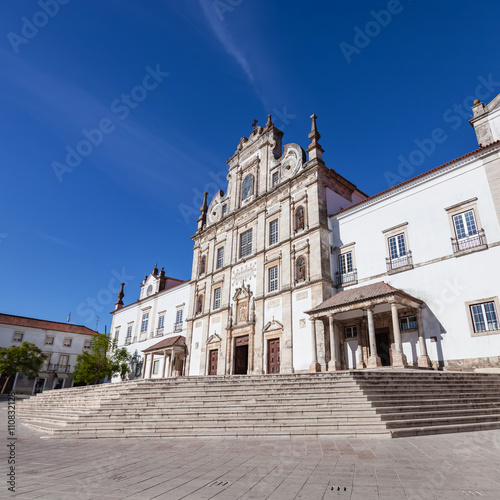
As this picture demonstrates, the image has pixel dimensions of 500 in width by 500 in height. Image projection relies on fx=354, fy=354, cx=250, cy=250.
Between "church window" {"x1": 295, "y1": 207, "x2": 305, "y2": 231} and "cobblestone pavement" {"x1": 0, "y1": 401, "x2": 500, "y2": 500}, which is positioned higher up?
"church window" {"x1": 295, "y1": 207, "x2": 305, "y2": 231}

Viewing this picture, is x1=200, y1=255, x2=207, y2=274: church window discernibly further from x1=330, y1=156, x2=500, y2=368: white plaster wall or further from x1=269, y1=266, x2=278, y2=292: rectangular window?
x1=330, y1=156, x2=500, y2=368: white plaster wall

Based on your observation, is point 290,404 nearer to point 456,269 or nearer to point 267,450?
point 267,450

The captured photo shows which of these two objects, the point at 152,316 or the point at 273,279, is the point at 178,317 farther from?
the point at 273,279

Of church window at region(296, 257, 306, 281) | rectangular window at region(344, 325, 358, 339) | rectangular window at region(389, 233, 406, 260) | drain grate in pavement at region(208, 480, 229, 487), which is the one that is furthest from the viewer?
church window at region(296, 257, 306, 281)

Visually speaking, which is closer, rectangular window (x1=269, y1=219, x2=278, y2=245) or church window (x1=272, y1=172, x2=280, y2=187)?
rectangular window (x1=269, y1=219, x2=278, y2=245)

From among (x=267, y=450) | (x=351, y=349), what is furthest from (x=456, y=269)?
(x=267, y=450)

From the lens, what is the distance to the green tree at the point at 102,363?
112 ft

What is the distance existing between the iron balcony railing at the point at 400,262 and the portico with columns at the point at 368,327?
129 cm

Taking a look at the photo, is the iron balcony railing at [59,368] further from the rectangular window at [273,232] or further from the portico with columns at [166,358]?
the rectangular window at [273,232]

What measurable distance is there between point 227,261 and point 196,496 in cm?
2440

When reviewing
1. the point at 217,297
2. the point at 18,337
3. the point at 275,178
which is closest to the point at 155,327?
the point at 217,297

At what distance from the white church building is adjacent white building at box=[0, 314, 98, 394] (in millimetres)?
20550

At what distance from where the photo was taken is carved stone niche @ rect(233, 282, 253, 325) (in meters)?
24.8

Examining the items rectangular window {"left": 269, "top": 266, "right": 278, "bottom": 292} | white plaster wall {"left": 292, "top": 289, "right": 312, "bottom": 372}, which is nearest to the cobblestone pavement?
white plaster wall {"left": 292, "top": 289, "right": 312, "bottom": 372}
